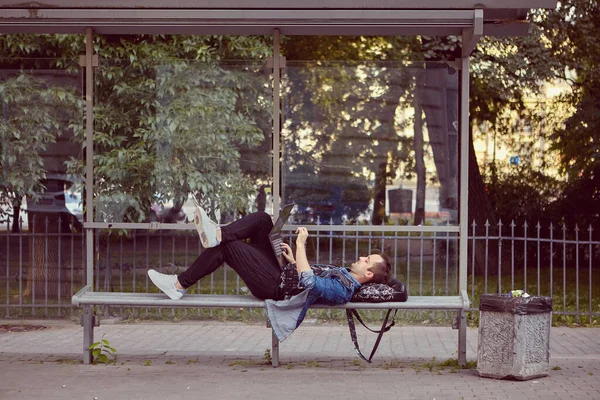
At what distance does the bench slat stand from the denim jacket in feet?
0.30

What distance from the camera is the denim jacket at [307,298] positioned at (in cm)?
702

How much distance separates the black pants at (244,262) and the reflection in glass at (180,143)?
3.87 ft

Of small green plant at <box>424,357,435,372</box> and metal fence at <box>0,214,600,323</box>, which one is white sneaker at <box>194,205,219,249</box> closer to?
metal fence at <box>0,214,600,323</box>

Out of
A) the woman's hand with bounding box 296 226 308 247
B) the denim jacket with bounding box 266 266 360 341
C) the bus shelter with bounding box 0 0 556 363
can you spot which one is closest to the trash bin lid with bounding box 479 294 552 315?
the bus shelter with bounding box 0 0 556 363

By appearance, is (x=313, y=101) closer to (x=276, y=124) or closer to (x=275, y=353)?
(x=276, y=124)

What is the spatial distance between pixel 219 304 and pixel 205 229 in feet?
2.00

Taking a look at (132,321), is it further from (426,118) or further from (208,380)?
(426,118)

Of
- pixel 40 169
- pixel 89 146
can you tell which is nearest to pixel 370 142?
pixel 89 146

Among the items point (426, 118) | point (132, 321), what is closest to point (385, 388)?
point (426, 118)

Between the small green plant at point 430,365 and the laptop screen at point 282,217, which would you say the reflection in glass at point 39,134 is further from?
the small green plant at point 430,365

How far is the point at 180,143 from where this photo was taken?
8602mm

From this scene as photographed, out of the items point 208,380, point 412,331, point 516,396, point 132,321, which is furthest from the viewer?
point 132,321

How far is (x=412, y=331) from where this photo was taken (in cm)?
966

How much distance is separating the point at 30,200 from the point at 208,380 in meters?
4.11
